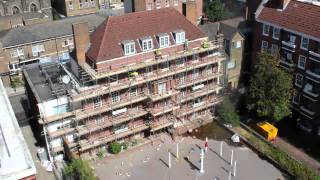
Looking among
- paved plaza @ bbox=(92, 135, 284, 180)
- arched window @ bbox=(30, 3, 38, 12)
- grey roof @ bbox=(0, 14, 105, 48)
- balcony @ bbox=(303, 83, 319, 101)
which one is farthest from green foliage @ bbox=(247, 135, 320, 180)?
arched window @ bbox=(30, 3, 38, 12)

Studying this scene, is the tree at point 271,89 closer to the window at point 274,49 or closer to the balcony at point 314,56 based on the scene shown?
the window at point 274,49

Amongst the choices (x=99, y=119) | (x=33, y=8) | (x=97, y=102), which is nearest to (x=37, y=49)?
(x=33, y=8)

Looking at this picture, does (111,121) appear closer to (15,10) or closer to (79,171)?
(79,171)

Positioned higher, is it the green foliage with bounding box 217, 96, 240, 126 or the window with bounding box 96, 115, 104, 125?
the window with bounding box 96, 115, 104, 125

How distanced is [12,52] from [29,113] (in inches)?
489

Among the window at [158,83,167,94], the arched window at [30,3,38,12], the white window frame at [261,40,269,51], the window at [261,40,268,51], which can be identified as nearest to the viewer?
the window at [158,83,167,94]

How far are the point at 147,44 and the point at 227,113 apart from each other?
1389 cm

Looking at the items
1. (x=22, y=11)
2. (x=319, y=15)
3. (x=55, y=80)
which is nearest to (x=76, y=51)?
(x=55, y=80)

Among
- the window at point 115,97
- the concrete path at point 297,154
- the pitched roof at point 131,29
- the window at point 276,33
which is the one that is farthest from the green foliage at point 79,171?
the window at point 276,33

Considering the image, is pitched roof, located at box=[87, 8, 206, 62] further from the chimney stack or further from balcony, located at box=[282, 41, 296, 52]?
balcony, located at box=[282, 41, 296, 52]

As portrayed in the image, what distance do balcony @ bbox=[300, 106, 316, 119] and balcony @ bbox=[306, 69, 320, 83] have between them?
12.7 feet

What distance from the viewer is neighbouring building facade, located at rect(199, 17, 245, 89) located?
5450 centimetres

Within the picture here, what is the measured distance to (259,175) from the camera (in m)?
43.1

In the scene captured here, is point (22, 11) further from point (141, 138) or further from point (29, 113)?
point (141, 138)
